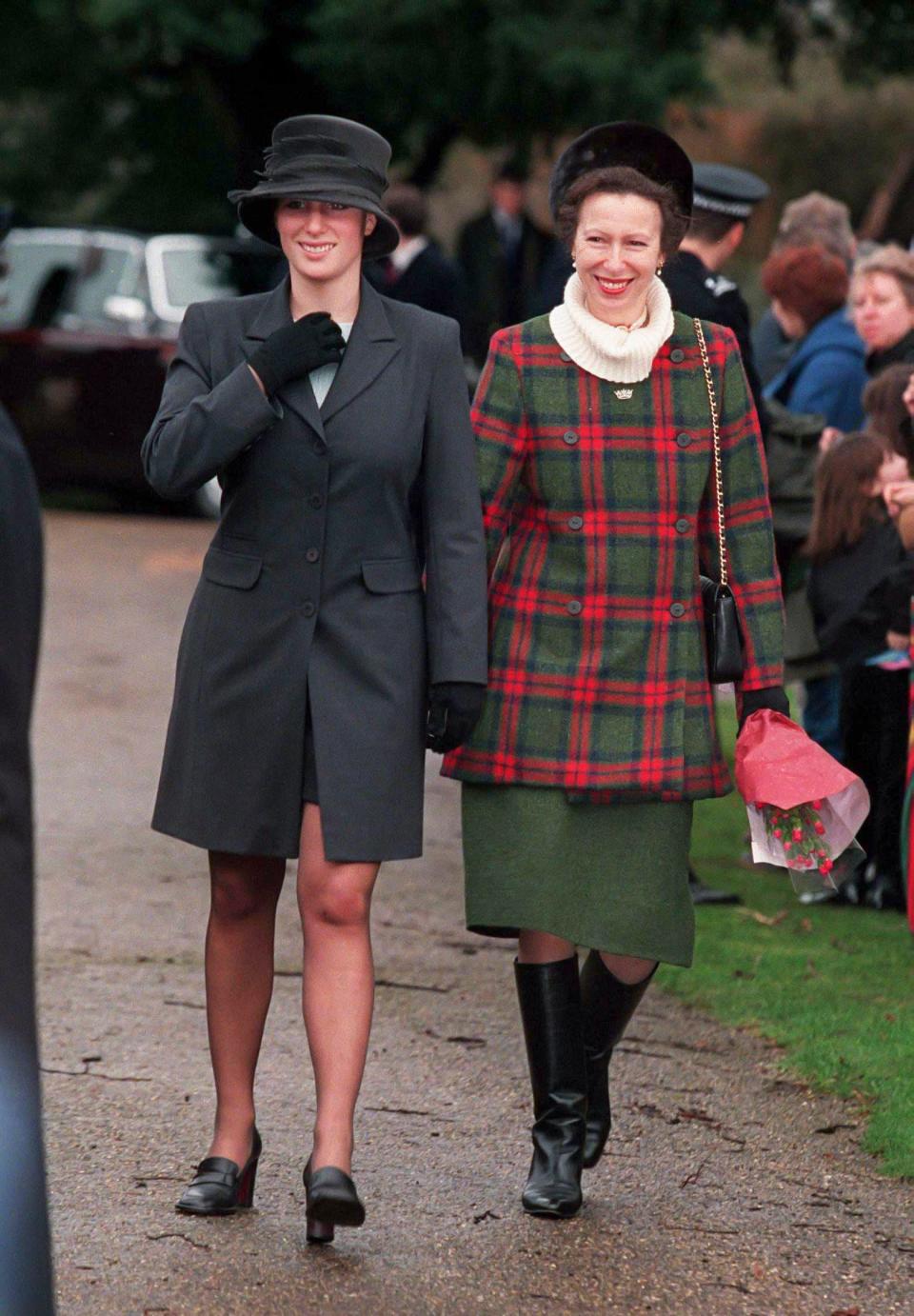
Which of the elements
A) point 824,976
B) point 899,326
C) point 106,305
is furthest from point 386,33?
point 824,976

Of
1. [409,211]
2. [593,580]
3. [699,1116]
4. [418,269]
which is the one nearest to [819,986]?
[699,1116]

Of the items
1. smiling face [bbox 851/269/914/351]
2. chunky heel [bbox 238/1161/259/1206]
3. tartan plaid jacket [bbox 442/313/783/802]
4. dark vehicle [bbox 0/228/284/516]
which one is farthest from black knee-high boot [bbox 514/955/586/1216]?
dark vehicle [bbox 0/228/284/516]

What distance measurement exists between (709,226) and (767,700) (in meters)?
2.45

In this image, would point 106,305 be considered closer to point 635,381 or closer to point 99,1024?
point 99,1024

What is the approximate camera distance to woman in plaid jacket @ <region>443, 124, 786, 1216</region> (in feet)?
14.8

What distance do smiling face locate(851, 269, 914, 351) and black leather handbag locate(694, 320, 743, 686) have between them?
10.4 ft

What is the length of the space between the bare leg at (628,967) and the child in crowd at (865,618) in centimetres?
254

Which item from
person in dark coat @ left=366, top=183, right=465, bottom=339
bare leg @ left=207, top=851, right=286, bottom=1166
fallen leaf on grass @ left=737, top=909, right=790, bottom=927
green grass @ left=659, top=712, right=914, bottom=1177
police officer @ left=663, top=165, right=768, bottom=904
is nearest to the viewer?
bare leg @ left=207, top=851, right=286, bottom=1166

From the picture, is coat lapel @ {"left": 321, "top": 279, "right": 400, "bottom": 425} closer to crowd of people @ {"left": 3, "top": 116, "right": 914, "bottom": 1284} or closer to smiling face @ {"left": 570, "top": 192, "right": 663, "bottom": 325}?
crowd of people @ {"left": 3, "top": 116, "right": 914, "bottom": 1284}

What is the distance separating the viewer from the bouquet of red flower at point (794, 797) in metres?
4.48

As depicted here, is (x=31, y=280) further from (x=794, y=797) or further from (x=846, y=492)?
(x=794, y=797)

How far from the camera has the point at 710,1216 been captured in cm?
446

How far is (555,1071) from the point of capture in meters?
4.54

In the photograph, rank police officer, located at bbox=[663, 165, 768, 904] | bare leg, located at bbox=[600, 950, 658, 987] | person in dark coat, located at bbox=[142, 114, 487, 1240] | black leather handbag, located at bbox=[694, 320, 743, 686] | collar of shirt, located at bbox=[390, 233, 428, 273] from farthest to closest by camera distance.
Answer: collar of shirt, located at bbox=[390, 233, 428, 273]
police officer, located at bbox=[663, 165, 768, 904]
bare leg, located at bbox=[600, 950, 658, 987]
black leather handbag, located at bbox=[694, 320, 743, 686]
person in dark coat, located at bbox=[142, 114, 487, 1240]
